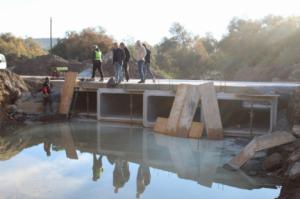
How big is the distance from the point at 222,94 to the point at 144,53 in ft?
11.2

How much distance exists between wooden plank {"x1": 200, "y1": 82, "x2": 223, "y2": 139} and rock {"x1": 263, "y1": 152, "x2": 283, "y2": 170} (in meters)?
3.81

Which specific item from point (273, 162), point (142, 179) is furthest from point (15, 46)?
point (273, 162)

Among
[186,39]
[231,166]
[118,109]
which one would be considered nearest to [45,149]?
[231,166]

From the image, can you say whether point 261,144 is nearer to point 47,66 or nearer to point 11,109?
point 11,109

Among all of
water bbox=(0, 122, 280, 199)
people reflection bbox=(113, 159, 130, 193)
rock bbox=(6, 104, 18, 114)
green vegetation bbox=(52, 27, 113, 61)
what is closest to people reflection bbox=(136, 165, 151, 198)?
water bbox=(0, 122, 280, 199)

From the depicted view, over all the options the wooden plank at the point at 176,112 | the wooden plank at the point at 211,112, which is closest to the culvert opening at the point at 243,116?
the wooden plank at the point at 211,112

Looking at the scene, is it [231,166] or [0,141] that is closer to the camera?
[231,166]

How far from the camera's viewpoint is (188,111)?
14312mm

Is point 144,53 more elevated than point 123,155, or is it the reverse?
point 144,53

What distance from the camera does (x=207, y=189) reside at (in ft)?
29.7

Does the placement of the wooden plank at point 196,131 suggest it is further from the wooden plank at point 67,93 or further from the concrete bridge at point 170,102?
the wooden plank at point 67,93

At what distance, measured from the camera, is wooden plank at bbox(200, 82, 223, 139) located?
13836 mm

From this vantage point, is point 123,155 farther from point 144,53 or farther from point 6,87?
point 6,87

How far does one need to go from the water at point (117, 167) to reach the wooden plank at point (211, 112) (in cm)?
47
